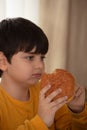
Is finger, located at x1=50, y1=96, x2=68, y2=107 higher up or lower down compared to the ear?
lower down

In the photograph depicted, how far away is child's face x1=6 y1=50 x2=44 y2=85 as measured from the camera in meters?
1.14

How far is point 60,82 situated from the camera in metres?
1.19

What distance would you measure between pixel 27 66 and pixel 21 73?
0.14 feet

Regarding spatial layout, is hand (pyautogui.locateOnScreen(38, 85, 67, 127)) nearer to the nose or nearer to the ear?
the nose

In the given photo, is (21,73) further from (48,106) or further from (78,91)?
(78,91)

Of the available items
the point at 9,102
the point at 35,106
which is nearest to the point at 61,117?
the point at 35,106

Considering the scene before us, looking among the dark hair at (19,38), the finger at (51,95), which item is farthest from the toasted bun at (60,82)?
the dark hair at (19,38)

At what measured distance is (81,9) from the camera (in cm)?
172

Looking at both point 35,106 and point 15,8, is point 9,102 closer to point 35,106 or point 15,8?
point 35,106

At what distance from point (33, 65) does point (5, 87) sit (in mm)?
181

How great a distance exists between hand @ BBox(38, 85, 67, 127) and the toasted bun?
0.02 metres

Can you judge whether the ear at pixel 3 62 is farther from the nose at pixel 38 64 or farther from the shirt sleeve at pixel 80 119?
the shirt sleeve at pixel 80 119

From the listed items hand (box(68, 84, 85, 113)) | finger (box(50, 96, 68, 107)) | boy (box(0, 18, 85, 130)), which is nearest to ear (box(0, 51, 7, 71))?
boy (box(0, 18, 85, 130))

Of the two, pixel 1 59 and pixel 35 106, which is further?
pixel 35 106
